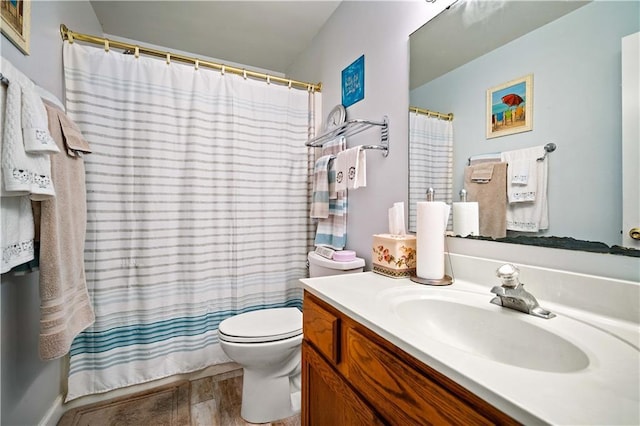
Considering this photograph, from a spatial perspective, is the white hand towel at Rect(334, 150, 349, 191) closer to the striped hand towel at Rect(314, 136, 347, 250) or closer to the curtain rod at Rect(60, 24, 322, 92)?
the striped hand towel at Rect(314, 136, 347, 250)

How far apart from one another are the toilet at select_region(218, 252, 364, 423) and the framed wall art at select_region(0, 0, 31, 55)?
139 centimetres

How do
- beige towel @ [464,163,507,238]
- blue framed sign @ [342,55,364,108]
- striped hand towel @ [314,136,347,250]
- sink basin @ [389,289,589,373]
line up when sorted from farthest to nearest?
1. striped hand towel @ [314,136,347,250]
2. blue framed sign @ [342,55,364,108]
3. beige towel @ [464,163,507,238]
4. sink basin @ [389,289,589,373]

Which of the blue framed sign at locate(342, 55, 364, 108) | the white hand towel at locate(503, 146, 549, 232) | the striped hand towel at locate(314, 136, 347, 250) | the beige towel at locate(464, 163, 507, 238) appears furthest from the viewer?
the striped hand towel at locate(314, 136, 347, 250)

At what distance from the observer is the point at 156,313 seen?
5.28ft

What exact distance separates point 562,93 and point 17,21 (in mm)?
1817

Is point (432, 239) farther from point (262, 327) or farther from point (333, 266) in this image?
point (262, 327)

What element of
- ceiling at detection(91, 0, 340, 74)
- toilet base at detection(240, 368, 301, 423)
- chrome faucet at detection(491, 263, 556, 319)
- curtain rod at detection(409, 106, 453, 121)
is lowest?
toilet base at detection(240, 368, 301, 423)

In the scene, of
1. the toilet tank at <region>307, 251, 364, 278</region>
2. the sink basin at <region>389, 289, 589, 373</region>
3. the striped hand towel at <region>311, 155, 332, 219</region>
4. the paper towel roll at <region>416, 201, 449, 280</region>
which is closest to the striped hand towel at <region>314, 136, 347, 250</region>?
the striped hand towel at <region>311, 155, 332, 219</region>

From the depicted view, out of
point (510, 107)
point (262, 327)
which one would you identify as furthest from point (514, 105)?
point (262, 327)

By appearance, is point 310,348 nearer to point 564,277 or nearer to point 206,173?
point 564,277

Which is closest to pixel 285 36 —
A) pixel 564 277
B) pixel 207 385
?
pixel 564 277

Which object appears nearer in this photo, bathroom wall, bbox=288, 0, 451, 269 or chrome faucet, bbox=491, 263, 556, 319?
chrome faucet, bbox=491, 263, 556, 319

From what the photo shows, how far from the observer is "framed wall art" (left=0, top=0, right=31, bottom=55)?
933 millimetres

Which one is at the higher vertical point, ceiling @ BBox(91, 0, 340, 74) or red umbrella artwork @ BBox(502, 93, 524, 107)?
ceiling @ BBox(91, 0, 340, 74)
